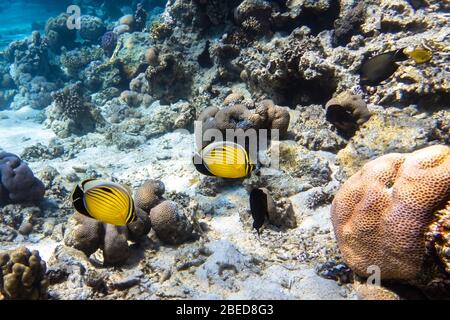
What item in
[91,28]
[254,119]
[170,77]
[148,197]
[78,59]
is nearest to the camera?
[148,197]

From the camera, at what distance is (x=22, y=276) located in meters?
2.62

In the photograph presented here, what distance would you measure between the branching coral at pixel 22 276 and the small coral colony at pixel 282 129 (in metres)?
0.01

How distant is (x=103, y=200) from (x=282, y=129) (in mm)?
3836

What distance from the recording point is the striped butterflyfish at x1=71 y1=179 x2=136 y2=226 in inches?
93.7

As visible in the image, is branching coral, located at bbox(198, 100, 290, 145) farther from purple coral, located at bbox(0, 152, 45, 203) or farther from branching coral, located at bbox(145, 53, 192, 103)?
branching coral, located at bbox(145, 53, 192, 103)

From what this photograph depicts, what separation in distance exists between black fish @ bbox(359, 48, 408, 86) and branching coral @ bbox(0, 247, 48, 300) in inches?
200

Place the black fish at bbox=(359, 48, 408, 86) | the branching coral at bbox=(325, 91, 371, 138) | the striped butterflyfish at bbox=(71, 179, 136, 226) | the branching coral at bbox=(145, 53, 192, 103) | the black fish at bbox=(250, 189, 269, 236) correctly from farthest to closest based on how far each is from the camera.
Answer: the branching coral at bbox=(145, 53, 192, 103), the branching coral at bbox=(325, 91, 371, 138), the black fish at bbox=(359, 48, 408, 86), the black fish at bbox=(250, 189, 269, 236), the striped butterflyfish at bbox=(71, 179, 136, 226)

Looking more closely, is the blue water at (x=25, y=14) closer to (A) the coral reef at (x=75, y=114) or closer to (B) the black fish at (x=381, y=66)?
(A) the coral reef at (x=75, y=114)

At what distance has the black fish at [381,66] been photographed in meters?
4.67

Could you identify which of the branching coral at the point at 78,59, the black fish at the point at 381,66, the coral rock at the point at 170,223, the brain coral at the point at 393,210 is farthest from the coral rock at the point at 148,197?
the branching coral at the point at 78,59

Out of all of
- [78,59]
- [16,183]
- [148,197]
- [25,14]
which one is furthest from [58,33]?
[25,14]

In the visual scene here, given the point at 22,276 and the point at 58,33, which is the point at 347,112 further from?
the point at 58,33

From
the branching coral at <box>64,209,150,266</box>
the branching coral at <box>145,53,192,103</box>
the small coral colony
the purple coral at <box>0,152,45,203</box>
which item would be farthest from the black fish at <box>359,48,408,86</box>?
the purple coral at <box>0,152,45,203</box>
